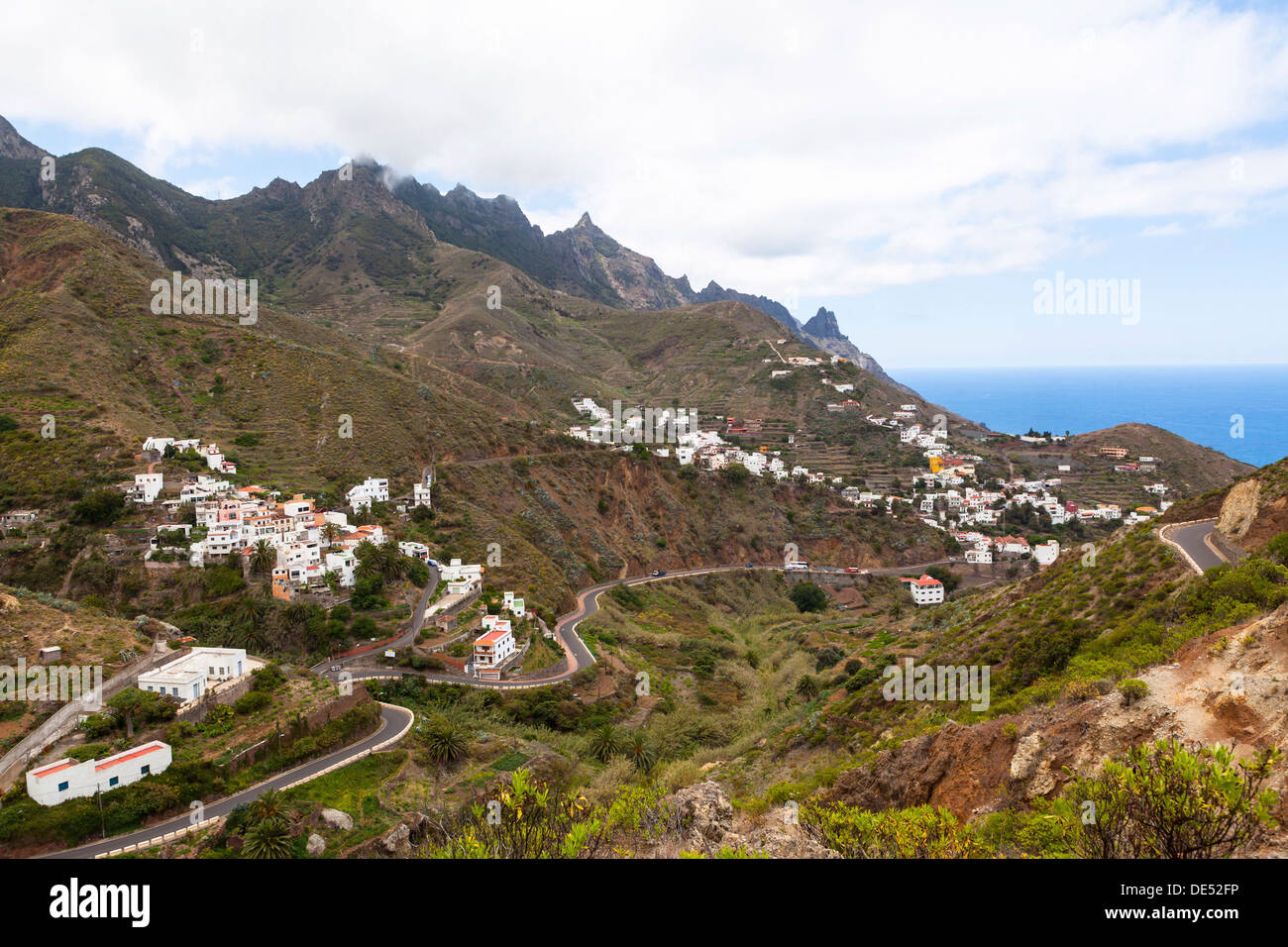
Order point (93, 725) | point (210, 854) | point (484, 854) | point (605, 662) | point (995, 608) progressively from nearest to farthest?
point (484, 854) → point (210, 854) → point (93, 725) → point (995, 608) → point (605, 662)

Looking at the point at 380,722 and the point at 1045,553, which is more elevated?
the point at 1045,553

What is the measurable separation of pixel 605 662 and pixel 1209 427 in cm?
15394

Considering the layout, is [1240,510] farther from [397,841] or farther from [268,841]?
[268,841]

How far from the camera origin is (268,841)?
13.3 meters

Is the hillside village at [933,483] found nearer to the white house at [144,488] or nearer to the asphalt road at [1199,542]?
the white house at [144,488]

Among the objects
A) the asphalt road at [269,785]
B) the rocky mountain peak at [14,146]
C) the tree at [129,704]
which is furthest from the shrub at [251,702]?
the rocky mountain peak at [14,146]

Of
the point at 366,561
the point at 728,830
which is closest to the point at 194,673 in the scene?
the point at 366,561

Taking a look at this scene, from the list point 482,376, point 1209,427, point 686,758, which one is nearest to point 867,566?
point 686,758

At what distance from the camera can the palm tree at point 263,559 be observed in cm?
2766

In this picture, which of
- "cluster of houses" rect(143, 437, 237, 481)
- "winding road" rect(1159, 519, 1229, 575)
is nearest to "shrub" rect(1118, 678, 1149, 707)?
"winding road" rect(1159, 519, 1229, 575)

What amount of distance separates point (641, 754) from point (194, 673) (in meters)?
14.2

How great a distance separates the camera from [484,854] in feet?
20.2

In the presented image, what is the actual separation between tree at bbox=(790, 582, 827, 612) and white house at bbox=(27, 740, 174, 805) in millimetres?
39381

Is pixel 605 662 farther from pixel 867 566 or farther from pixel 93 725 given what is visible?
pixel 867 566
